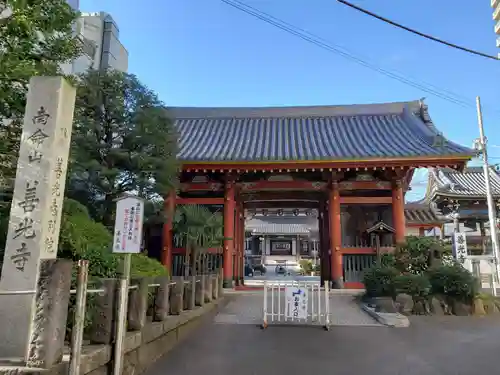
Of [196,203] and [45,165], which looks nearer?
[45,165]

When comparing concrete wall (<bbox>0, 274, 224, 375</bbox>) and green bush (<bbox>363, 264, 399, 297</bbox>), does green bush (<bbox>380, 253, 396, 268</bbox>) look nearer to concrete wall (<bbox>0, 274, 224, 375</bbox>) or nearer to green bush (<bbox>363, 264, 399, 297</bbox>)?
green bush (<bbox>363, 264, 399, 297</bbox>)

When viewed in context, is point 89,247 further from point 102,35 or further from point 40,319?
point 102,35

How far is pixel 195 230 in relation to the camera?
36.9ft

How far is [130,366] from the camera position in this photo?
14.2 feet

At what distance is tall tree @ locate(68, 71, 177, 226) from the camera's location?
9.32m

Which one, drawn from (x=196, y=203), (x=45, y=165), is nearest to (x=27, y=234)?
(x=45, y=165)

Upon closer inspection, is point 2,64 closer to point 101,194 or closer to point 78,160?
point 78,160

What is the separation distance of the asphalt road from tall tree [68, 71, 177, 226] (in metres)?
4.24

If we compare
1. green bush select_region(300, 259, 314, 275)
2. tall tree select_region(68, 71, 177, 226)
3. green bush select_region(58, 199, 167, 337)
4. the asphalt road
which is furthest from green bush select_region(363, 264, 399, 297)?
green bush select_region(300, 259, 314, 275)

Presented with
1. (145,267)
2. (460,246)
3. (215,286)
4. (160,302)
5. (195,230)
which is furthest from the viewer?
(460,246)

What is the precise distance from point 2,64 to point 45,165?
66.7 inches

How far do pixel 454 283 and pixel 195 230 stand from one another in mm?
7071

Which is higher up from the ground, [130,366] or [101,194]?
[101,194]

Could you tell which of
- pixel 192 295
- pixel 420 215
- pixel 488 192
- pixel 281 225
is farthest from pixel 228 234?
pixel 281 225
